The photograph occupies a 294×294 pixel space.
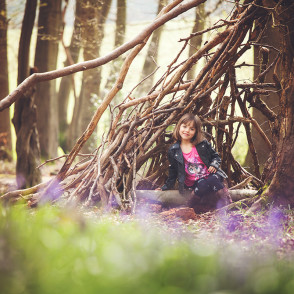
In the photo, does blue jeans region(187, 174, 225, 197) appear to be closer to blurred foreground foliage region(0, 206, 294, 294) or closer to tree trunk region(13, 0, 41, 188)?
blurred foreground foliage region(0, 206, 294, 294)

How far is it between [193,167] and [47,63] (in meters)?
6.66

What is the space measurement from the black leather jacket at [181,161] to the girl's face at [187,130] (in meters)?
0.12

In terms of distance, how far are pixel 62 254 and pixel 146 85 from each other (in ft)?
31.7

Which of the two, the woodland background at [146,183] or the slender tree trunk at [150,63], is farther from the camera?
the slender tree trunk at [150,63]

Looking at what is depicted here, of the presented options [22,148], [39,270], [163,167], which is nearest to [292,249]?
[39,270]

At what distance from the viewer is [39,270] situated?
1104 millimetres

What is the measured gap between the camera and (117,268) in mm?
1044

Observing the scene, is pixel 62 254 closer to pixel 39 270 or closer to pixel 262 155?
pixel 39 270

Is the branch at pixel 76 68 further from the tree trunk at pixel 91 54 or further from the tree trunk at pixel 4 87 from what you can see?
the tree trunk at pixel 4 87

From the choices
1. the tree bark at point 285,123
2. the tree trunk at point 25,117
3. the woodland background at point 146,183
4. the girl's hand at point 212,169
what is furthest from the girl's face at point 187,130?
the tree trunk at point 25,117

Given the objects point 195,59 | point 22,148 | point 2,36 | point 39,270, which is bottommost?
point 22,148

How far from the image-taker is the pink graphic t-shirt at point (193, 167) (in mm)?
3854

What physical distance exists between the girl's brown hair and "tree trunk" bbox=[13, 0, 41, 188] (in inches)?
126

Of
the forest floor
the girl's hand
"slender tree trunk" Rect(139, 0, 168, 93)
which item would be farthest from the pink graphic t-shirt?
"slender tree trunk" Rect(139, 0, 168, 93)
